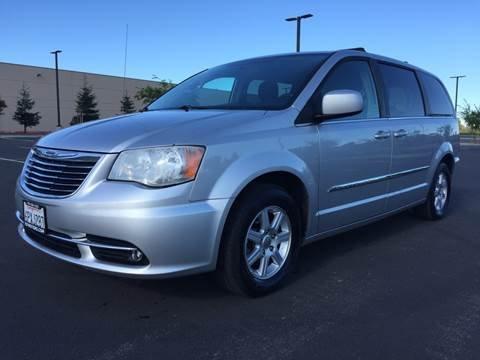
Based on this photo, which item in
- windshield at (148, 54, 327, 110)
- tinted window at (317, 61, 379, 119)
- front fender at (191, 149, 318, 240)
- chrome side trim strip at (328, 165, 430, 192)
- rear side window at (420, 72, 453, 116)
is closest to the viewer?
front fender at (191, 149, 318, 240)

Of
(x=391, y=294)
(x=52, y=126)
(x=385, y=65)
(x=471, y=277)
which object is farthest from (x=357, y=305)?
(x=52, y=126)

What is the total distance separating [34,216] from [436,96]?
4.74 m

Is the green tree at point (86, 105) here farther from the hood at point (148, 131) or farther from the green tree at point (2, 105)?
the hood at point (148, 131)

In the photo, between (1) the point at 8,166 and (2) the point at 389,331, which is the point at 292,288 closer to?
(2) the point at 389,331

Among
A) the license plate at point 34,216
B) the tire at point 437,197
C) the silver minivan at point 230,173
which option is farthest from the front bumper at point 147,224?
the tire at point 437,197

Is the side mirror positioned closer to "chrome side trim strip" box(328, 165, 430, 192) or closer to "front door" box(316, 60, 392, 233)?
"front door" box(316, 60, 392, 233)

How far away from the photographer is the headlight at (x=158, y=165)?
284 cm

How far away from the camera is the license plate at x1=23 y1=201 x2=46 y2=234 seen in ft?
10.2

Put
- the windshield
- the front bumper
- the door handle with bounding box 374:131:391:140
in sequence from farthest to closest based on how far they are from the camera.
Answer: the door handle with bounding box 374:131:391:140 < the windshield < the front bumper

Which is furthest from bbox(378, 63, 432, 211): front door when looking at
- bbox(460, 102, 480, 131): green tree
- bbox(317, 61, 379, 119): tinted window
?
bbox(460, 102, 480, 131): green tree

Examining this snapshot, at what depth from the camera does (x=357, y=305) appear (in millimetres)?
3244

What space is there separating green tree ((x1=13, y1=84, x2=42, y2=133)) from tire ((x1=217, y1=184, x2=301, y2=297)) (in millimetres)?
48647

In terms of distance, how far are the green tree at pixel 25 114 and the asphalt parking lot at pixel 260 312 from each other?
4748cm

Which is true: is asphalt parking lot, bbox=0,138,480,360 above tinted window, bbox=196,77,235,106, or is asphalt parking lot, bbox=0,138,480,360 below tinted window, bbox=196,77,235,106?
below
